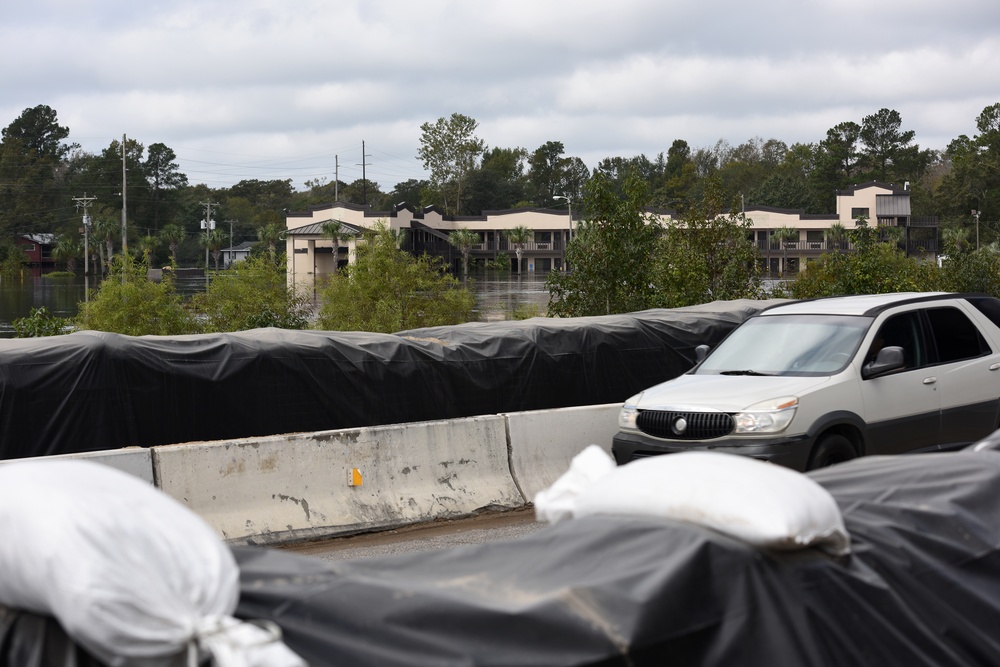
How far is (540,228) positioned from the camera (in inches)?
4513

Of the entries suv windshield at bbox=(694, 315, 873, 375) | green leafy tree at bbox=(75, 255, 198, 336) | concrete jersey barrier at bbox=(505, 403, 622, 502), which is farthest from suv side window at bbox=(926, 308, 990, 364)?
green leafy tree at bbox=(75, 255, 198, 336)

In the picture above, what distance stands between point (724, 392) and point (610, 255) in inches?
518

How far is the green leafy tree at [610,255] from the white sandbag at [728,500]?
726 inches

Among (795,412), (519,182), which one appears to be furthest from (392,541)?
(519,182)

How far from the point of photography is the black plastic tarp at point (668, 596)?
2.98 meters

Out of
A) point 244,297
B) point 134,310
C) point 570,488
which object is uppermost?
point 244,297

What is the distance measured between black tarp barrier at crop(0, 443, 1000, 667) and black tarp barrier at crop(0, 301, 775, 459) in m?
6.95

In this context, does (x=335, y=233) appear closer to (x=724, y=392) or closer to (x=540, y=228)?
(x=540, y=228)

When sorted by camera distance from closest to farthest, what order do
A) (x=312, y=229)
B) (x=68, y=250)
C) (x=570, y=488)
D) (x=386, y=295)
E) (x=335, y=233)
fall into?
1. (x=570, y=488)
2. (x=386, y=295)
3. (x=335, y=233)
4. (x=312, y=229)
5. (x=68, y=250)

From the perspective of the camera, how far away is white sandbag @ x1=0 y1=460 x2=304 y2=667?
2.71m

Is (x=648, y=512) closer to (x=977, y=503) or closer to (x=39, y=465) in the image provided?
(x=977, y=503)

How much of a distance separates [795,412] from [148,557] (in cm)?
695

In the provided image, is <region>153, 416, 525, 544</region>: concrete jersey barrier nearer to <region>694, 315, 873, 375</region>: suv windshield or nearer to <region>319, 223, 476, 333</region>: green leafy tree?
<region>694, 315, 873, 375</region>: suv windshield

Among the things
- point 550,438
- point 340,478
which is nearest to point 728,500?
point 340,478
